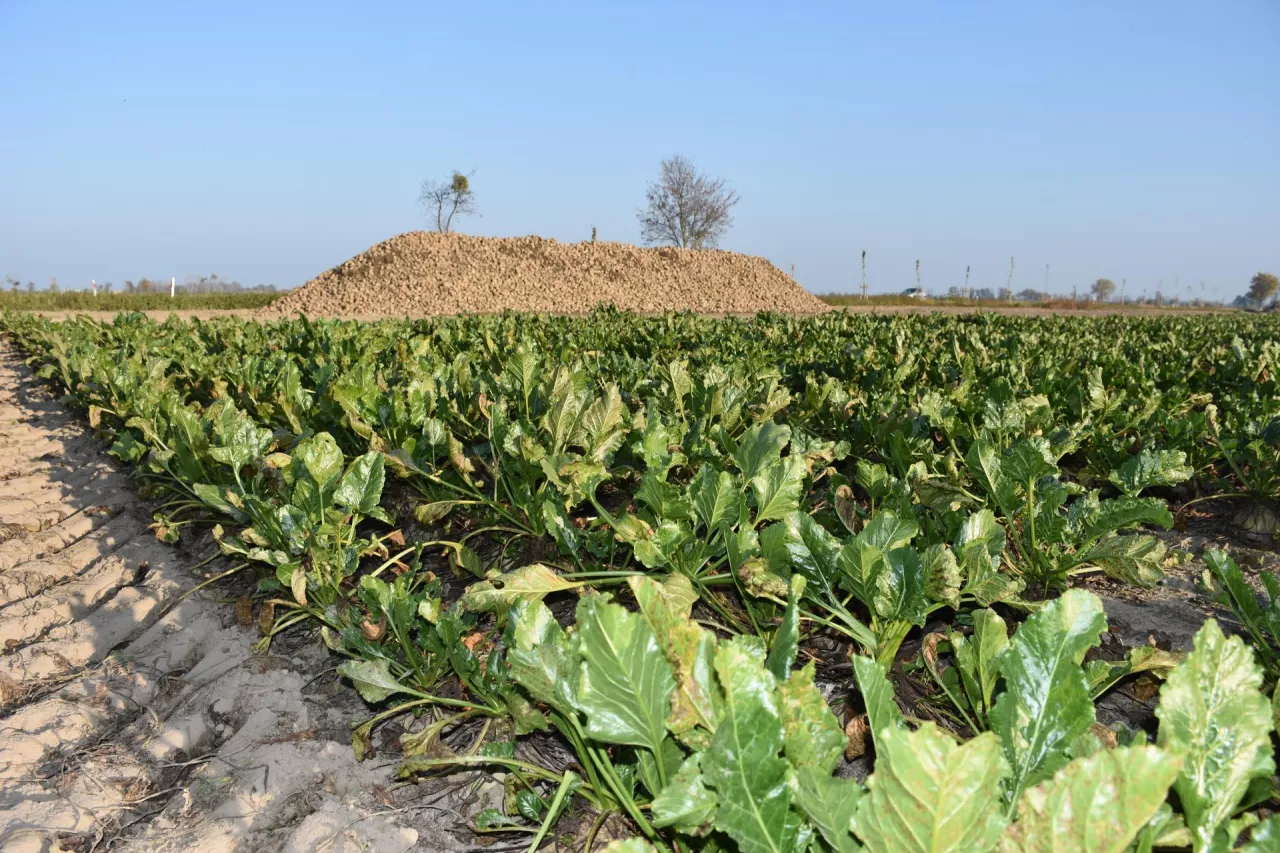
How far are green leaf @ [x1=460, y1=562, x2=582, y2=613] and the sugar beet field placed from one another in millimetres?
10

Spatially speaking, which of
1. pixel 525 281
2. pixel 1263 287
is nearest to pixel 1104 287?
pixel 1263 287

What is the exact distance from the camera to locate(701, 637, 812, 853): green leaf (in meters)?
1.13

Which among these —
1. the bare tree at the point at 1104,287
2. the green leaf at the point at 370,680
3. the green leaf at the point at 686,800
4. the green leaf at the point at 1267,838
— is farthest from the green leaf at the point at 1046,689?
the bare tree at the point at 1104,287

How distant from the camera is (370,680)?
2111 mm

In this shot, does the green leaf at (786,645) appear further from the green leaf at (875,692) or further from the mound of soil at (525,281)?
the mound of soil at (525,281)

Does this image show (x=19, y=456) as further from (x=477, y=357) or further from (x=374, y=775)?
(x=374, y=775)

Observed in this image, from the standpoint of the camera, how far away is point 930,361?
5.93 meters

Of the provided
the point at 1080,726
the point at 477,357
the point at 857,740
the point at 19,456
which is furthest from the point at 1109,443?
the point at 19,456

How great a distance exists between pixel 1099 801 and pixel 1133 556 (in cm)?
161

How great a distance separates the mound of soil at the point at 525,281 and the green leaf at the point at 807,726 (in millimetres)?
26260

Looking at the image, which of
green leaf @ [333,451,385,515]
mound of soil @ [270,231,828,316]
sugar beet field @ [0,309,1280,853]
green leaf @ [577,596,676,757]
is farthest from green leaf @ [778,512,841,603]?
mound of soil @ [270,231,828,316]

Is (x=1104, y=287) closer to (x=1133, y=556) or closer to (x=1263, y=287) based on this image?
(x=1263, y=287)

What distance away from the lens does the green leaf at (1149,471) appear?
244cm

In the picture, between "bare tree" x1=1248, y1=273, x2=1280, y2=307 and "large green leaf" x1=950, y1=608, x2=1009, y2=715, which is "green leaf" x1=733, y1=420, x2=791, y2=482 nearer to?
"large green leaf" x1=950, y1=608, x2=1009, y2=715
